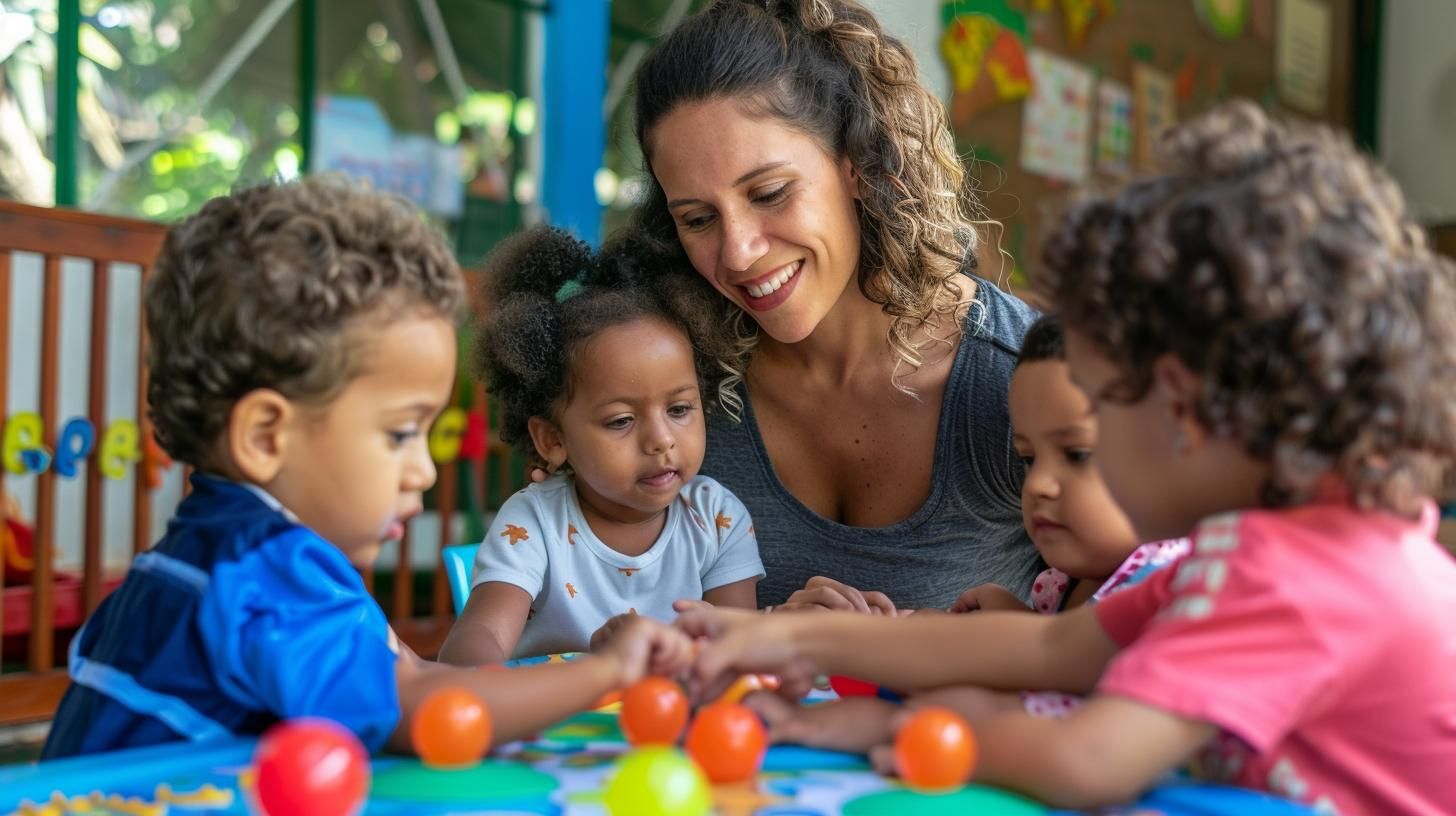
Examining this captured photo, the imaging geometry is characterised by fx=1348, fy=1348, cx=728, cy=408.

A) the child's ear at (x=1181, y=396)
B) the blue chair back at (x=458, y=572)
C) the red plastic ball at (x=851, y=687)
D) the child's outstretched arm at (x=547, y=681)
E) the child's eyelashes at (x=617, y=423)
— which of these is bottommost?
the blue chair back at (x=458, y=572)

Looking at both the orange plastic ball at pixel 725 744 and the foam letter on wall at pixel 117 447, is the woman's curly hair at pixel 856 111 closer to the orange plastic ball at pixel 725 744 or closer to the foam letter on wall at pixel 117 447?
the orange plastic ball at pixel 725 744

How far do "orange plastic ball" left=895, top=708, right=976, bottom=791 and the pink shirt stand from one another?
97 millimetres

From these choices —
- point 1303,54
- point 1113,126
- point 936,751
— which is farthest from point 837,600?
point 1303,54

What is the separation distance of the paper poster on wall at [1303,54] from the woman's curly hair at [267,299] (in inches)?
223

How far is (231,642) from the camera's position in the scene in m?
0.99

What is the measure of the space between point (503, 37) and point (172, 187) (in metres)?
1.14

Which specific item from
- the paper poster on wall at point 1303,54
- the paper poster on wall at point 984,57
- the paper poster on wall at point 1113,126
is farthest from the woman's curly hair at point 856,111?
the paper poster on wall at point 1303,54

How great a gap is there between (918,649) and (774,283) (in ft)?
2.70

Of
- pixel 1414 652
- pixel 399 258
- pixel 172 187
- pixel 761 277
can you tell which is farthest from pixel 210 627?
pixel 172 187

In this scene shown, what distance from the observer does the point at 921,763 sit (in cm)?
87

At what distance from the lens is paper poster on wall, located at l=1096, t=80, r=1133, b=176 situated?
5.20m

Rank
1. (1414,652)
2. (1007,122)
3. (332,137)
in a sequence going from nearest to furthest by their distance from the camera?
(1414,652) < (332,137) < (1007,122)

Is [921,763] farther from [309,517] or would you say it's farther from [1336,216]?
[309,517]

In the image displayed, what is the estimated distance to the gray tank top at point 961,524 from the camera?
6.28ft
